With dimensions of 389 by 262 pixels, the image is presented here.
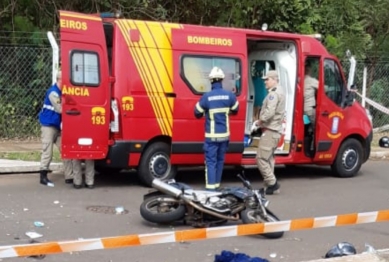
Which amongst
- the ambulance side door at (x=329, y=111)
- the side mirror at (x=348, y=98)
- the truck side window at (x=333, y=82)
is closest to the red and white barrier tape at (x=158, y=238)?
the ambulance side door at (x=329, y=111)

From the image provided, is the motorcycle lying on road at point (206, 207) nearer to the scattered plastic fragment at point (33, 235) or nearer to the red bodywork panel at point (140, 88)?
the scattered plastic fragment at point (33, 235)

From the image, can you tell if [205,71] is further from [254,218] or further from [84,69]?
Result: [254,218]

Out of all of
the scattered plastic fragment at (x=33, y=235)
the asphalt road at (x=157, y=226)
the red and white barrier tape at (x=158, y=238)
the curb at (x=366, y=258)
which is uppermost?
the red and white barrier tape at (x=158, y=238)

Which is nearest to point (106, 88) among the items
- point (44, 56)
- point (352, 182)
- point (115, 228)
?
point (115, 228)

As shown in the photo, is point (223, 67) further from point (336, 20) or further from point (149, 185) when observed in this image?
point (336, 20)

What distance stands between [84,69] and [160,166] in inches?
72.6

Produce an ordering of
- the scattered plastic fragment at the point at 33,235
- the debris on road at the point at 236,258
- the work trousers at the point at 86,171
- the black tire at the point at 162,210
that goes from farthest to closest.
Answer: the work trousers at the point at 86,171
the black tire at the point at 162,210
the scattered plastic fragment at the point at 33,235
the debris on road at the point at 236,258

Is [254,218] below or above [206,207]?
below

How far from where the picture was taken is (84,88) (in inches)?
371

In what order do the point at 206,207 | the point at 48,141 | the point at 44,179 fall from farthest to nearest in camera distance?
1. the point at 44,179
2. the point at 48,141
3. the point at 206,207

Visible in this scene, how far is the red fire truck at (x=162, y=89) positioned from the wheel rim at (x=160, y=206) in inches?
81.9

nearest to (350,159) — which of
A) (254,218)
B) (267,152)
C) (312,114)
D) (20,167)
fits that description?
(312,114)

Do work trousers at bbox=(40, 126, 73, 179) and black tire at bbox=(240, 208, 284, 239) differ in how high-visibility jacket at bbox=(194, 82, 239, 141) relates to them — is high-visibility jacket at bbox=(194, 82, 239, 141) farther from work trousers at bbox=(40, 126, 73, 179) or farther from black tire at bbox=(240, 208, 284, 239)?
work trousers at bbox=(40, 126, 73, 179)

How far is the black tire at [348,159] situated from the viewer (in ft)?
38.7
